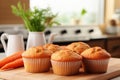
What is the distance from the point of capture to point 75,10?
4.20m

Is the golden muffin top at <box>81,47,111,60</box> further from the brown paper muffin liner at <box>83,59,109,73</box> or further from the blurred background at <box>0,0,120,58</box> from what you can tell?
the blurred background at <box>0,0,120,58</box>

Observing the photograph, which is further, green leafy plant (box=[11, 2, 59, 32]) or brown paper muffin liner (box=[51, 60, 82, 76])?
green leafy plant (box=[11, 2, 59, 32])

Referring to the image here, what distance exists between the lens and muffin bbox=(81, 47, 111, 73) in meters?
1.28

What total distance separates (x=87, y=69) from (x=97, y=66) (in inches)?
2.1

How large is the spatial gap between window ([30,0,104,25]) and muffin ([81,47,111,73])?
249cm

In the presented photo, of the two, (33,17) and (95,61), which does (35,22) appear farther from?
(95,61)

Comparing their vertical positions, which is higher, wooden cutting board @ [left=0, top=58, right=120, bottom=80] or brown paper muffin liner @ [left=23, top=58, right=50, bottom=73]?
brown paper muffin liner @ [left=23, top=58, right=50, bottom=73]

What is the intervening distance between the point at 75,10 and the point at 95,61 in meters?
2.97

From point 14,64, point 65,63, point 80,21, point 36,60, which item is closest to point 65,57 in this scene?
point 65,63

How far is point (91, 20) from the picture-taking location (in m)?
4.50

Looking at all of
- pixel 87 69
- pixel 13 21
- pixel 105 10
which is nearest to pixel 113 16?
pixel 105 10

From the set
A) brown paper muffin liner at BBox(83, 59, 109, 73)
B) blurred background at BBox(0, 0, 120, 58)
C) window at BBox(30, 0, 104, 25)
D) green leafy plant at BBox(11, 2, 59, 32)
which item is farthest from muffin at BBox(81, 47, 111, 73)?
window at BBox(30, 0, 104, 25)

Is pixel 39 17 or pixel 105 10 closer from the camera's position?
pixel 39 17

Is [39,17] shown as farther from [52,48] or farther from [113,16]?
[113,16]
